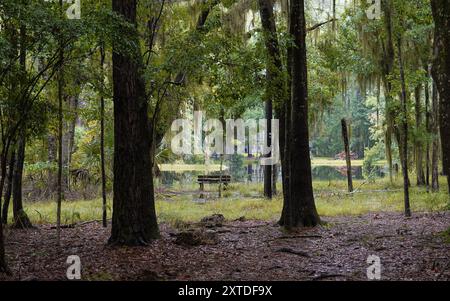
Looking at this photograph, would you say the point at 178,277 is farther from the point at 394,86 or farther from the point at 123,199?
the point at 394,86

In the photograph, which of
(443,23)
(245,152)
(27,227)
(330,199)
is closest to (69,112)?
(27,227)

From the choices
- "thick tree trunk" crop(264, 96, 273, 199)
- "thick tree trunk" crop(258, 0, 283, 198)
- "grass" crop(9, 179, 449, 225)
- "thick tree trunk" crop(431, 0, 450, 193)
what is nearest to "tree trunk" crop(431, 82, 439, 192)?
"grass" crop(9, 179, 449, 225)

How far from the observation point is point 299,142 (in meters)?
12.0

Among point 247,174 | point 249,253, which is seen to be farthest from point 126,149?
point 247,174

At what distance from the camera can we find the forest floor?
7.67m

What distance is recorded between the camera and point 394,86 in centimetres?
1499

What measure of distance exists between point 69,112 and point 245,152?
44.8 m

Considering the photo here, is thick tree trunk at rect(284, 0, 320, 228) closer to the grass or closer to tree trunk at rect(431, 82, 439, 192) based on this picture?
the grass

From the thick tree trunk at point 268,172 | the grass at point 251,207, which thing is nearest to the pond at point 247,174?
the thick tree trunk at point 268,172

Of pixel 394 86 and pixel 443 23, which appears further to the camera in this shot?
pixel 394 86

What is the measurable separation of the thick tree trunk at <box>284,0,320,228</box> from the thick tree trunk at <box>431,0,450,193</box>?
4.50 m
